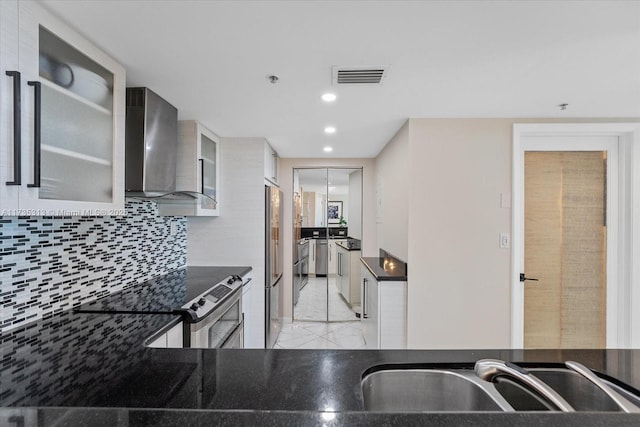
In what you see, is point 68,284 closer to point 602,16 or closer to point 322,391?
point 322,391

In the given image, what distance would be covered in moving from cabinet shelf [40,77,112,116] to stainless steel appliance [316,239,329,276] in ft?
10.8

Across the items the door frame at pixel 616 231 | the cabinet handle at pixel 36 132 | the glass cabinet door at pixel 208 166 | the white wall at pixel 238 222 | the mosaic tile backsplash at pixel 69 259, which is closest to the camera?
the cabinet handle at pixel 36 132

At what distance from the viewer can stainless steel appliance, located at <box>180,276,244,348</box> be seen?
1.73m

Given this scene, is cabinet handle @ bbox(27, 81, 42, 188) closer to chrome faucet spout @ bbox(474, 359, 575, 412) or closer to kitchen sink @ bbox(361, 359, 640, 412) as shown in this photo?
kitchen sink @ bbox(361, 359, 640, 412)

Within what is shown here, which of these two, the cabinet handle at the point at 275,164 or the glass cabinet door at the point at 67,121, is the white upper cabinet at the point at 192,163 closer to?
the glass cabinet door at the point at 67,121

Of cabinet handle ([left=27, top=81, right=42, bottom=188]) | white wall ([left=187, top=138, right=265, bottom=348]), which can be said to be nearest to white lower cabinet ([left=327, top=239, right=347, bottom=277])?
white wall ([left=187, top=138, right=265, bottom=348])

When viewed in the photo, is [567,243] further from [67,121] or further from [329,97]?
[67,121]

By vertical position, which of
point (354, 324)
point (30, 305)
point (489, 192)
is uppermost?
point (489, 192)

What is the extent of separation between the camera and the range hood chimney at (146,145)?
1820 millimetres

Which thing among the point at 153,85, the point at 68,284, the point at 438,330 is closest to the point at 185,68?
the point at 153,85

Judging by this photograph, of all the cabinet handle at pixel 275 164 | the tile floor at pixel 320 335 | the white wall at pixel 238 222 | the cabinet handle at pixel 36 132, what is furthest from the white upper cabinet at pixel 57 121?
the tile floor at pixel 320 335

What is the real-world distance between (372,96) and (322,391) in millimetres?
1805

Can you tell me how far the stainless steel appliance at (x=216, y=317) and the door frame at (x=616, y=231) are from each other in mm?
2292

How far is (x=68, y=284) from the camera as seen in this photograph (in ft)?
5.50
